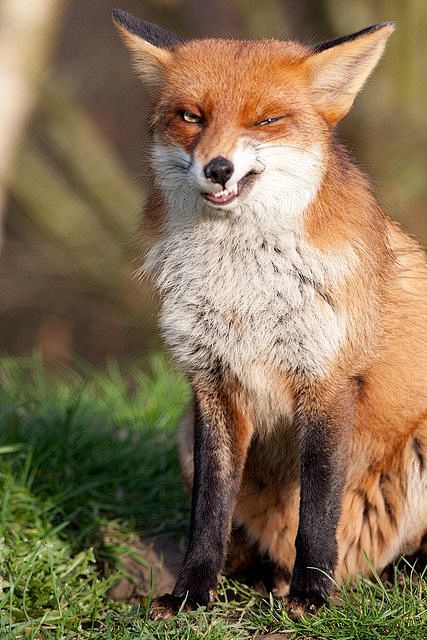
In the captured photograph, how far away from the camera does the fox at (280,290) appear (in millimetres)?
3756

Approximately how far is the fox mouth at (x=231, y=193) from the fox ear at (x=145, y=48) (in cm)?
67

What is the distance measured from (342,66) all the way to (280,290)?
2.97 feet

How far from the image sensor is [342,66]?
3.91 meters

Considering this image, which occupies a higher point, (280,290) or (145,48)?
(145,48)

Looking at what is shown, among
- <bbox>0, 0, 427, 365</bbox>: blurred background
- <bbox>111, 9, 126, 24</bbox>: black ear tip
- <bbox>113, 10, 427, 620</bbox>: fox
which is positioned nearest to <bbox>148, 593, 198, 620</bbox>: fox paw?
<bbox>113, 10, 427, 620</bbox>: fox

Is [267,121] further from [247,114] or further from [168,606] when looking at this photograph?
[168,606]

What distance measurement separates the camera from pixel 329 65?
3879 millimetres

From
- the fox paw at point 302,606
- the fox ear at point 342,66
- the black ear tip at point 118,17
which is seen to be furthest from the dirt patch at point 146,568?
the black ear tip at point 118,17

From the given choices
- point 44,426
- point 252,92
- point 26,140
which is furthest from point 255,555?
point 26,140

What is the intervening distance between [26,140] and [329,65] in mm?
8295

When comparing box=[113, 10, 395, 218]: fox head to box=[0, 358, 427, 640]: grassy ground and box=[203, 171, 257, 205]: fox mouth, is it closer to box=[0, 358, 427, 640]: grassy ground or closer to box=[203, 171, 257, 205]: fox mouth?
box=[203, 171, 257, 205]: fox mouth

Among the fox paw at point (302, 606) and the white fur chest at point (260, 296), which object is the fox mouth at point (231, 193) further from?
the fox paw at point (302, 606)

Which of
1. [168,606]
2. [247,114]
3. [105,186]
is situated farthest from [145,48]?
[105,186]

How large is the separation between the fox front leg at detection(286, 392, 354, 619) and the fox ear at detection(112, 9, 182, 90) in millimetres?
1498
